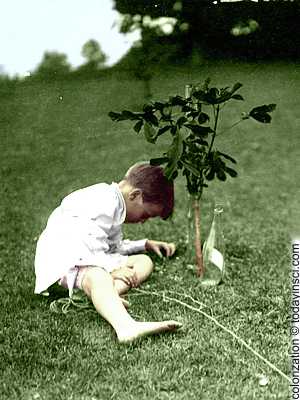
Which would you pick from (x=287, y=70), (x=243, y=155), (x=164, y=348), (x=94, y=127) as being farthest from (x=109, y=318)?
(x=243, y=155)

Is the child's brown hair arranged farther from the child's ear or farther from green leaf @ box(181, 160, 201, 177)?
green leaf @ box(181, 160, 201, 177)

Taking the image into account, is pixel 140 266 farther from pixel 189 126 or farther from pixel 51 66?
pixel 51 66

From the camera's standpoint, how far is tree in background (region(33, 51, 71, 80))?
2.07 metres

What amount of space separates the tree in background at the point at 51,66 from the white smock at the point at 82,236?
33 cm

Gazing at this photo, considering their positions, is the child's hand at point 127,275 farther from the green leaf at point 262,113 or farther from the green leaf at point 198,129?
the green leaf at point 262,113

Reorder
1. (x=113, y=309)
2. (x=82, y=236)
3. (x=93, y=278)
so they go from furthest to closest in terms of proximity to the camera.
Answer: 1. (x=82, y=236)
2. (x=93, y=278)
3. (x=113, y=309)

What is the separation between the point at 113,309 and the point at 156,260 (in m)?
0.51

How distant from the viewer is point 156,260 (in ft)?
7.62

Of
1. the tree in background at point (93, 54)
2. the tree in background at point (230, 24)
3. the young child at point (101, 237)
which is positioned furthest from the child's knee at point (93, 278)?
the tree in background at point (230, 24)

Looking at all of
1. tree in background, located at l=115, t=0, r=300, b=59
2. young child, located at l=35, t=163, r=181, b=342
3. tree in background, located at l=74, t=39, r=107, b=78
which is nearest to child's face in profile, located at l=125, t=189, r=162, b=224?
young child, located at l=35, t=163, r=181, b=342

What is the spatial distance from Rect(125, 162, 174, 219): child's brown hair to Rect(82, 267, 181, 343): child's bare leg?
0.28 meters

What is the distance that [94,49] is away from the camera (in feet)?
6.99

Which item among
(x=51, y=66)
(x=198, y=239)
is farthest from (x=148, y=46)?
(x=198, y=239)

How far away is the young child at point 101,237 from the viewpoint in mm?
2002
